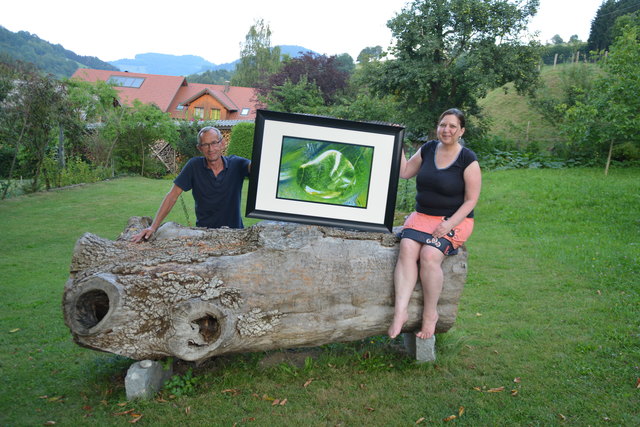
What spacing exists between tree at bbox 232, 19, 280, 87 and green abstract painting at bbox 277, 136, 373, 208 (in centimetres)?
4920

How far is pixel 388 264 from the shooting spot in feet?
11.2

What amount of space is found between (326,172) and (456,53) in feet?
57.8

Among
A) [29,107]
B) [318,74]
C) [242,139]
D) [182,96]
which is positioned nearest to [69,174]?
[29,107]

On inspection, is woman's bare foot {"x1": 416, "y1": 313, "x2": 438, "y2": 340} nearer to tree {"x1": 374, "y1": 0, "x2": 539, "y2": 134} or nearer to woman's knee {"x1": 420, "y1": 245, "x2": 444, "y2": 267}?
woman's knee {"x1": 420, "y1": 245, "x2": 444, "y2": 267}

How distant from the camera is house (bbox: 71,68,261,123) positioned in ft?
118

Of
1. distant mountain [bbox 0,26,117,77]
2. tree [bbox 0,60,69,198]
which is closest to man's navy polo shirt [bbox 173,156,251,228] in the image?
tree [bbox 0,60,69,198]

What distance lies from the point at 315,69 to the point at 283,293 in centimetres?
3072

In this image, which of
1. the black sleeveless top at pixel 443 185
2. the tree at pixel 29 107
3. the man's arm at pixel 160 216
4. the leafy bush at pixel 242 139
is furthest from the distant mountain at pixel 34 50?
the black sleeveless top at pixel 443 185

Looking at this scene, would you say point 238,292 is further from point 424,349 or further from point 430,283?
point 424,349

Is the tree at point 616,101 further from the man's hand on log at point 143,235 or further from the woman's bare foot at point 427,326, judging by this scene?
the man's hand on log at point 143,235

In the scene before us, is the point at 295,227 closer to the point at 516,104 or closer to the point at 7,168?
the point at 7,168

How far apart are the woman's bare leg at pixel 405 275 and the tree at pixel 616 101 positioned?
10.0 meters

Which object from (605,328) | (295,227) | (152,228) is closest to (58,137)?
(152,228)

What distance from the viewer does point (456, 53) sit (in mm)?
18781
